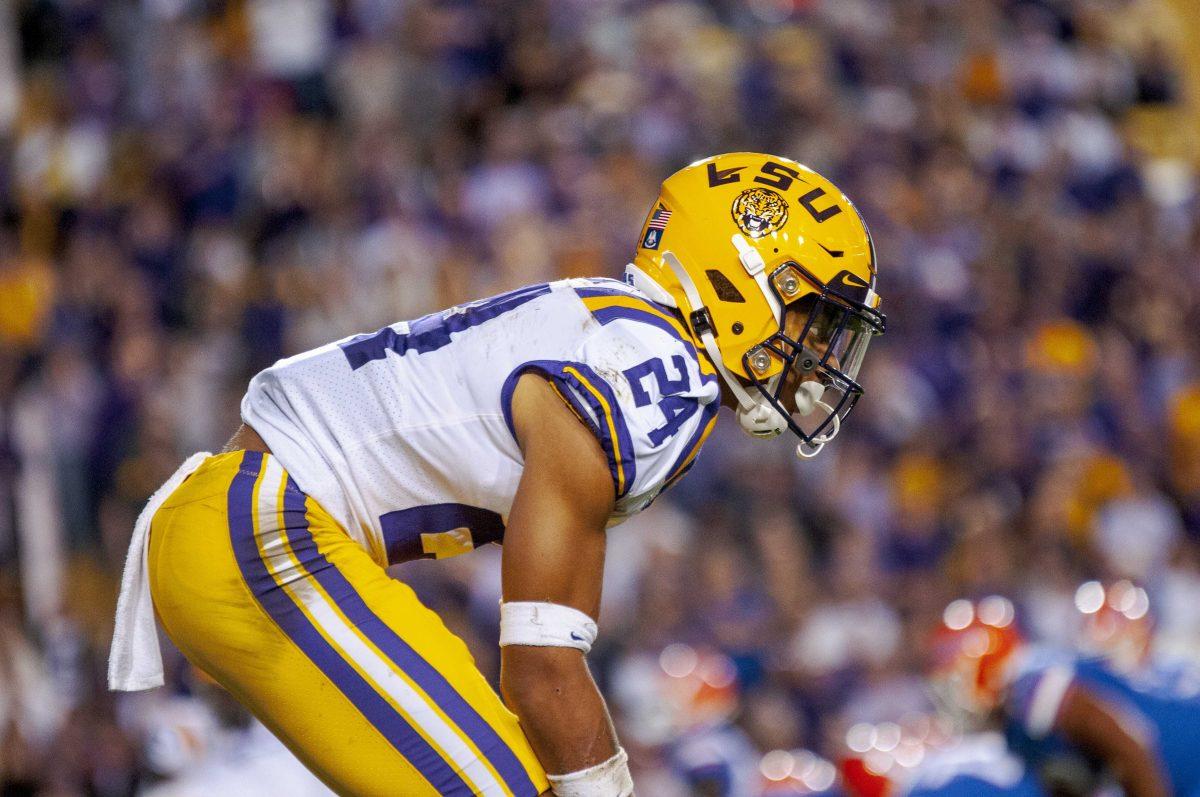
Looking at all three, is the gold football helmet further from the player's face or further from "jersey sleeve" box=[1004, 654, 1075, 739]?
"jersey sleeve" box=[1004, 654, 1075, 739]

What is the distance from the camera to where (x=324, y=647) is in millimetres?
2846

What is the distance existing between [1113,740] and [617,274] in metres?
4.86

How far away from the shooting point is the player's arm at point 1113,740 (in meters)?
4.26

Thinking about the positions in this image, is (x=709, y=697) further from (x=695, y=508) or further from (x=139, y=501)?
(x=139, y=501)

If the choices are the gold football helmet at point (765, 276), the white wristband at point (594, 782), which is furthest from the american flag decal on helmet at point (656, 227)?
the white wristband at point (594, 782)

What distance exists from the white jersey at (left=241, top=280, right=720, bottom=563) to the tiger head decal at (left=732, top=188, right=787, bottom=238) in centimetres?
23

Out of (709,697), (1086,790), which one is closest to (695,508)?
(709,697)

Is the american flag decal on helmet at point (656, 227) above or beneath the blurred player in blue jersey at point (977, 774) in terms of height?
above

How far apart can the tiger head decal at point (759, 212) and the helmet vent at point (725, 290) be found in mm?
100

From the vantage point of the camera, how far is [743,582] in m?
8.23

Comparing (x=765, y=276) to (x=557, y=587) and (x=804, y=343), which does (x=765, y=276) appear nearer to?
(x=804, y=343)

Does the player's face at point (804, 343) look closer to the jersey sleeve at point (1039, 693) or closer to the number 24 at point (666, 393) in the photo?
the number 24 at point (666, 393)

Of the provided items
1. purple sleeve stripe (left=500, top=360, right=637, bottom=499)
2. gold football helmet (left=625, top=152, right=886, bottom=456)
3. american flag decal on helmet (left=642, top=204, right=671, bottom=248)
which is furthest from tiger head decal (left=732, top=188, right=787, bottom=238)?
purple sleeve stripe (left=500, top=360, right=637, bottom=499)

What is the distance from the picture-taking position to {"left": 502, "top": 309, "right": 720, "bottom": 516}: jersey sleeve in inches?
109
